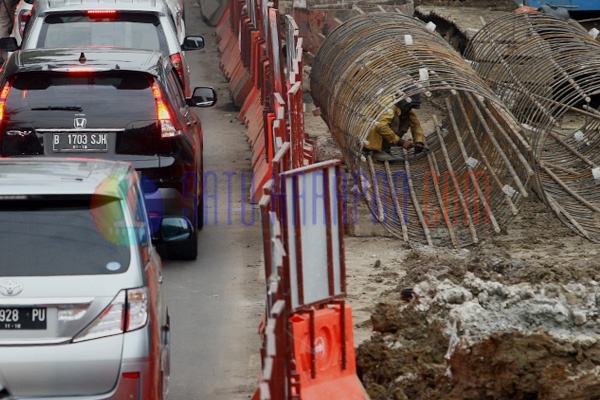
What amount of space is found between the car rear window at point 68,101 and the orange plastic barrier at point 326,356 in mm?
3821

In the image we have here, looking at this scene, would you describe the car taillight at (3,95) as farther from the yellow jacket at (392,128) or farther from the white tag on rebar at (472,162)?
the white tag on rebar at (472,162)

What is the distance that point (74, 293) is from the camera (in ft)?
20.6

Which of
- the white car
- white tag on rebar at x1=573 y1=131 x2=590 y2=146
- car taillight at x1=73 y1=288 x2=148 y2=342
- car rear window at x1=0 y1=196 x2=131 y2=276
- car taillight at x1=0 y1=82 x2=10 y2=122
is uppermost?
car rear window at x1=0 y1=196 x2=131 y2=276

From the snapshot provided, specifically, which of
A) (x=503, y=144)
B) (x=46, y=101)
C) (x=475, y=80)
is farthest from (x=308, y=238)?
(x=503, y=144)

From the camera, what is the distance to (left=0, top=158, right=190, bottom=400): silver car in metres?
6.21

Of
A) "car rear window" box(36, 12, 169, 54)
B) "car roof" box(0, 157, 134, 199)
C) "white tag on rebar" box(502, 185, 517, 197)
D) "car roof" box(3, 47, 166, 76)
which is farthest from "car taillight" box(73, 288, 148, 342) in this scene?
"car rear window" box(36, 12, 169, 54)

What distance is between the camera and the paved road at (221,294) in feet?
28.4

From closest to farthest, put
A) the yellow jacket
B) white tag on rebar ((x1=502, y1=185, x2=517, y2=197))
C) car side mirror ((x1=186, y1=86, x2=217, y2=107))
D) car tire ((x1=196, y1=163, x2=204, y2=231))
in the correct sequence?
1. car tire ((x1=196, y1=163, x2=204, y2=231))
2. car side mirror ((x1=186, y1=86, x2=217, y2=107))
3. white tag on rebar ((x1=502, y1=185, x2=517, y2=197))
4. the yellow jacket

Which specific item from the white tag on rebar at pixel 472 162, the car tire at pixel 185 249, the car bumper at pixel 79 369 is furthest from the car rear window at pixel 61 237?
the white tag on rebar at pixel 472 162

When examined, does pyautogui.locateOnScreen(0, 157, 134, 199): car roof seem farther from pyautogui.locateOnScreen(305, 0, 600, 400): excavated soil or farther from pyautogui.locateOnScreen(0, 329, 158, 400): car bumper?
pyautogui.locateOnScreen(305, 0, 600, 400): excavated soil

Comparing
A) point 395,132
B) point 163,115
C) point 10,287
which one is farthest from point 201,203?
point 10,287

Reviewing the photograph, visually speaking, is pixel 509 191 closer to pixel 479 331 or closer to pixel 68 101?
pixel 68 101

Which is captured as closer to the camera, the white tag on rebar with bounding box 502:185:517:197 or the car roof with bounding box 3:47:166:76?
the car roof with bounding box 3:47:166:76

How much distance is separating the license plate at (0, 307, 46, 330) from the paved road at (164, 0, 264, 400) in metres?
2.16
